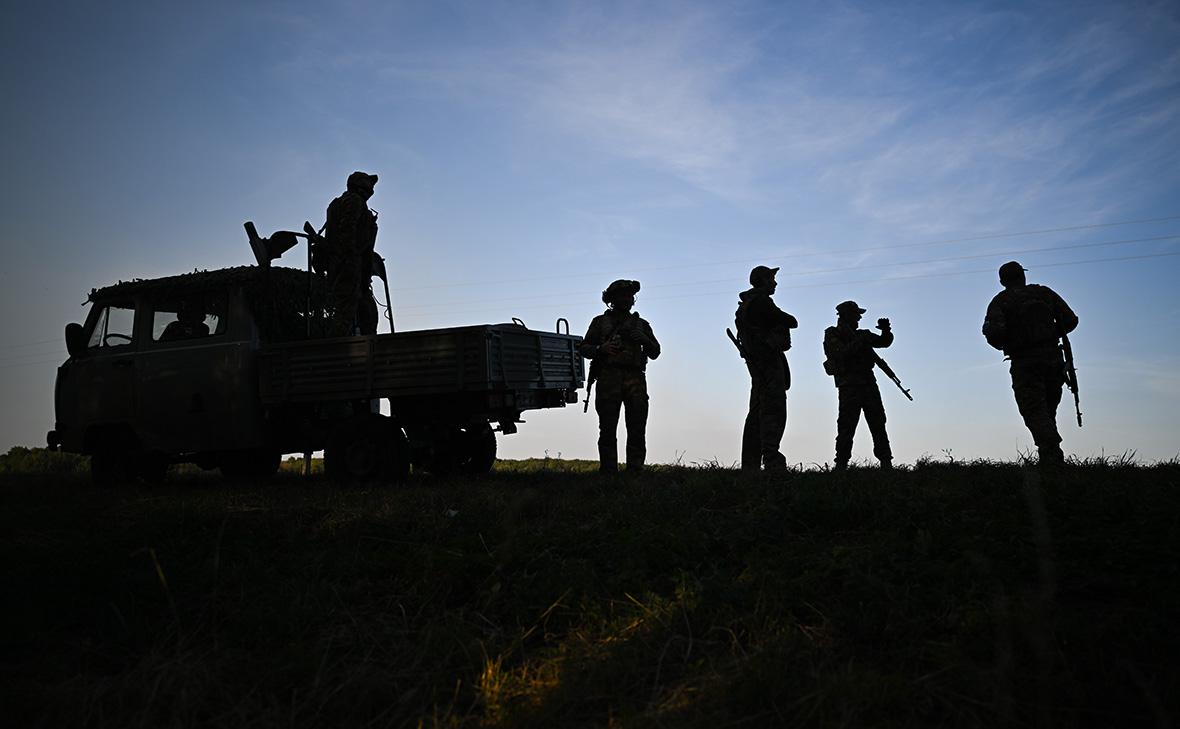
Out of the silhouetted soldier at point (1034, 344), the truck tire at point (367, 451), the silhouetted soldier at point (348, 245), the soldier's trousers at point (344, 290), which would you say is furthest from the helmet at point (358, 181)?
the silhouetted soldier at point (1034, 344)

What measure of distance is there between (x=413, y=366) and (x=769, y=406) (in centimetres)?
372

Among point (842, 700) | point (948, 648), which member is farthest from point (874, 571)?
point (842, 700)

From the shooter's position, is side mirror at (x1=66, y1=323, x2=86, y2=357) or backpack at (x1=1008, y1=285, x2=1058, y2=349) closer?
backpack at (x1=1008, y1=285, x2=1058, y2=349)

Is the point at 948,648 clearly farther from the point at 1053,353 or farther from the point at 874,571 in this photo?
the point at 1053,353

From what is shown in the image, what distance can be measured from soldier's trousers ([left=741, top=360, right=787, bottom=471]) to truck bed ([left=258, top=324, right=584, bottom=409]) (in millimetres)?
2235

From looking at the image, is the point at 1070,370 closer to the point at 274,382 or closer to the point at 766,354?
the point at 766,354

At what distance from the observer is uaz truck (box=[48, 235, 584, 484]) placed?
344 inches

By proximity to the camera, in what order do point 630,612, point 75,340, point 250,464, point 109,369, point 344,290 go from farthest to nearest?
1. point 250,464
2. point 75,340
3. point 109,369
4. point 344,290
5. point 630,612

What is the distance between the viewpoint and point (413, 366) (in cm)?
869

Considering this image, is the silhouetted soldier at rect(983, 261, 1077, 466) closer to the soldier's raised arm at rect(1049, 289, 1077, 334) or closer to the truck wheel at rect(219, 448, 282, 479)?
the soldier's raised arm at rect(1049, 289, 1077, 334)

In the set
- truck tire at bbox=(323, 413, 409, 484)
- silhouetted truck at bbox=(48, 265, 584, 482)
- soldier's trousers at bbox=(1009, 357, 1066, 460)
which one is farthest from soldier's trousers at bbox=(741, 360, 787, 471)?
truck tire at bbox=(323, 413, 409, 484)

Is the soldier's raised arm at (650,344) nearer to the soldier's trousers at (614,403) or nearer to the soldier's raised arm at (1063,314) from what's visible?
the soldier's trousers at (614,403)

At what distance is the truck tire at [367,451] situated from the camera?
9016 mm

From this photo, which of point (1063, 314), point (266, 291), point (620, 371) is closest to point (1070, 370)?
point (1063, 314)
